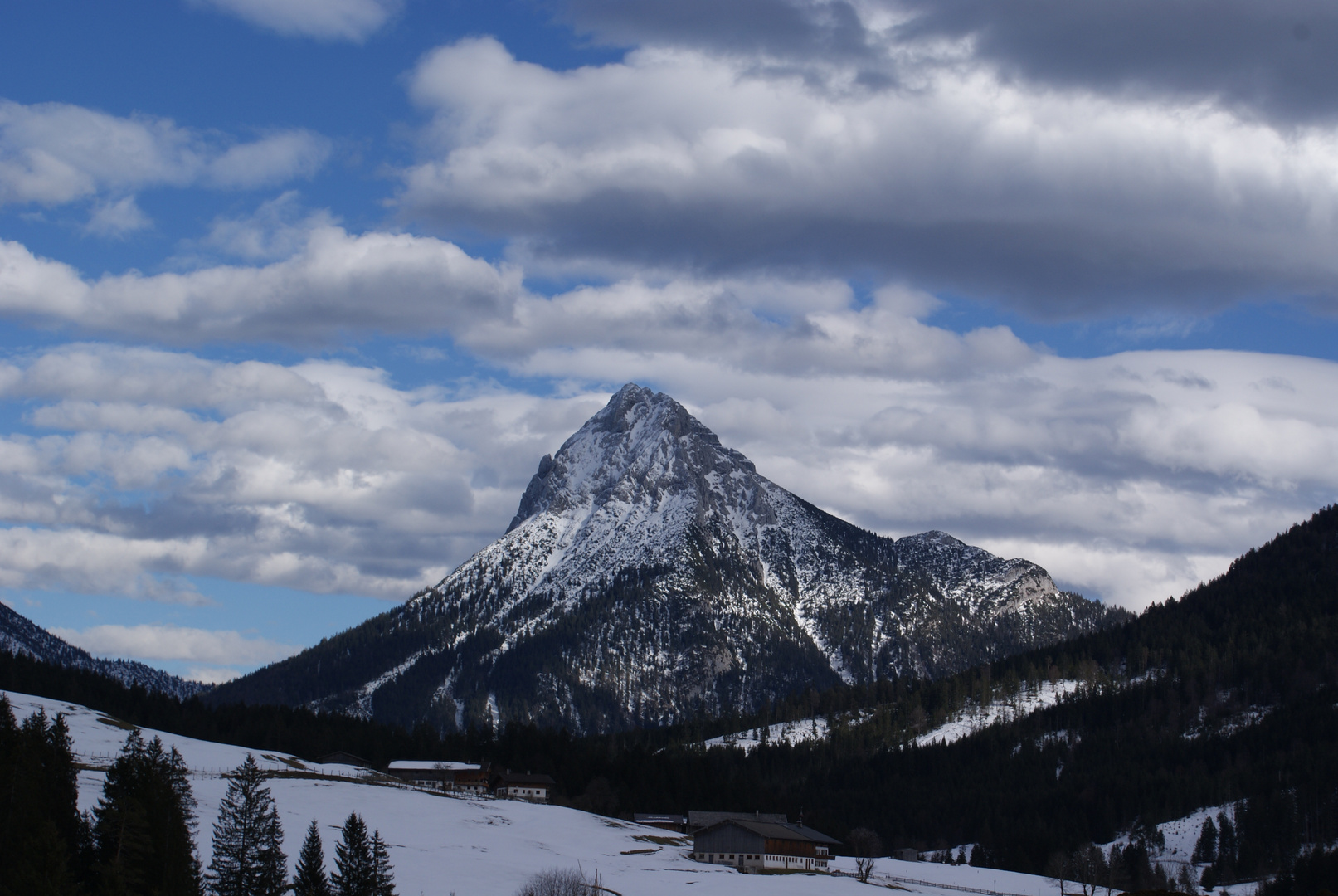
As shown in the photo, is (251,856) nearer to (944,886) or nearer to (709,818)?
(944,886)

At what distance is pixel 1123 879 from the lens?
174625 mm

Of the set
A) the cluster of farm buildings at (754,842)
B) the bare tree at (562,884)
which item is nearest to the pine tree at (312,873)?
the bare tree at (562,884)

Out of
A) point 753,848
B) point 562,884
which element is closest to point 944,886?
point 753,848

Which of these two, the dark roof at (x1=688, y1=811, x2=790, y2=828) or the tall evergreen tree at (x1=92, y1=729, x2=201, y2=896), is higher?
the tall evergreen tree at (x1=92, y1=729, x2=201, y2=896)

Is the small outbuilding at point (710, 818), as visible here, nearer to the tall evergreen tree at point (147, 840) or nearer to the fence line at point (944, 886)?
the fence line at point (944, 886)

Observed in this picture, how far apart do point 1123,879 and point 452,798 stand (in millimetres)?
86575

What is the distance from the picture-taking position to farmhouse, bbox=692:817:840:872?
154125 millimetres

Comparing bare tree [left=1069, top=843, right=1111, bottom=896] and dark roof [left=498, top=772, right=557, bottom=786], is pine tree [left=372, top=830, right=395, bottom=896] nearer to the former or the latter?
bare tree [left=1069, top=843, right=1111, bottom=896]

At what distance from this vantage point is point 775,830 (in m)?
161

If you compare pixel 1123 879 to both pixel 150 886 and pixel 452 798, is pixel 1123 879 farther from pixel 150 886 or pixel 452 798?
pixel 150 886

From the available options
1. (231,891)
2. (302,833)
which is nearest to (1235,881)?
(302,833)

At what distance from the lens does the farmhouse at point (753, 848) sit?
506ft

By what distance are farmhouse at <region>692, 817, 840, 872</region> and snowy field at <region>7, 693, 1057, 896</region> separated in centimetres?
381

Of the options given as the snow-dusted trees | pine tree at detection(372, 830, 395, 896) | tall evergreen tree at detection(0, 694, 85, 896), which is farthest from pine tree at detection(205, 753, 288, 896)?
tall evergreen tree at detection(0, 694, 85, 896)
